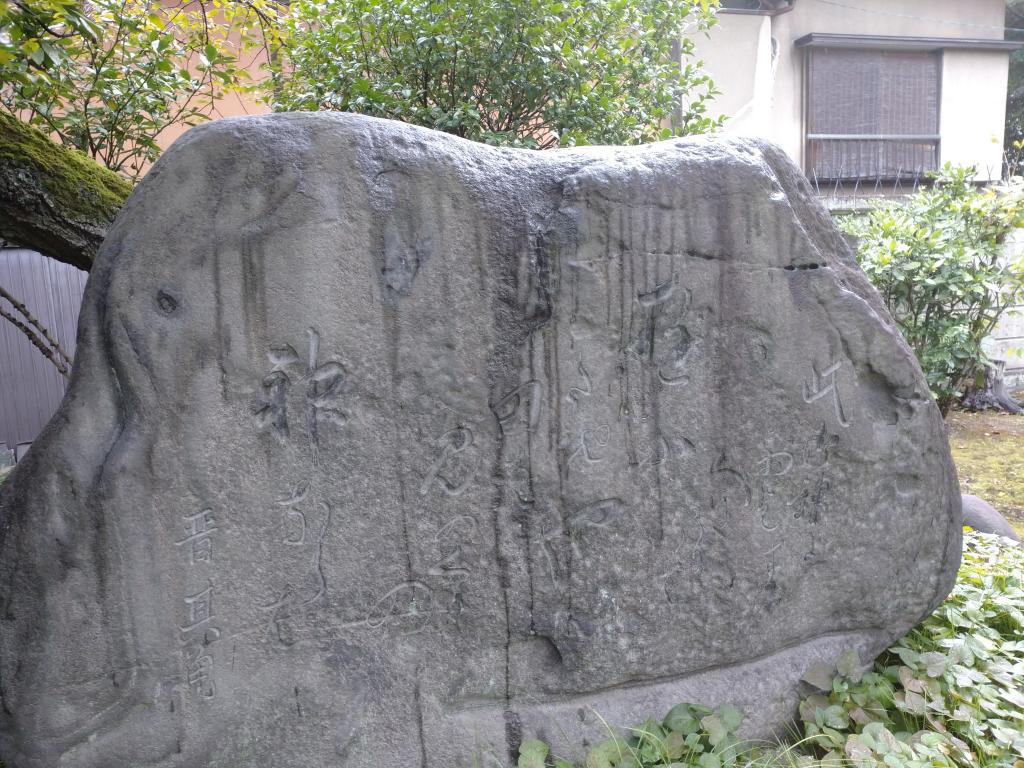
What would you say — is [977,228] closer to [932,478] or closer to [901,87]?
[901,87]

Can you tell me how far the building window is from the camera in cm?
889

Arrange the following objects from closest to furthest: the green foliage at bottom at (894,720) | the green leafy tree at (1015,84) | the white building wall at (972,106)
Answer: the green foliage at bottom at (894,720), the white building wall at (972,106), the green leafy tree at (1015,84)

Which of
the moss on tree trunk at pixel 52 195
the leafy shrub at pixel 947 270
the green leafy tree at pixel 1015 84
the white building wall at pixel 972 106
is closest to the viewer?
the moss on tree trunk at pixel 52 195

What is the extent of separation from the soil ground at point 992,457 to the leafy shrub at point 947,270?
0.42 metres

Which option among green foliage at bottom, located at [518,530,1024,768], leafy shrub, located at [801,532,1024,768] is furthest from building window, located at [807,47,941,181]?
green foliage at bottom, located at [518,530,1024,768]

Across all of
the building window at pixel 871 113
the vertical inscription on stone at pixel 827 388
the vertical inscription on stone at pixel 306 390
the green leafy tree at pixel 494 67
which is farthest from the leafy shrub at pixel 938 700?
the building window at pixel 871 113

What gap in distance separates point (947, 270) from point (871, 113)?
3.12 metres

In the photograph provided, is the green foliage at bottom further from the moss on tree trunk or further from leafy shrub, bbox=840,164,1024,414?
leafy shrub, bbox=840,164,1024,414

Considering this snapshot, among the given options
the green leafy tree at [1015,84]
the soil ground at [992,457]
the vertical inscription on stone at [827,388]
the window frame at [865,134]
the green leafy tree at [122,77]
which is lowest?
the soil ground at [992,457]

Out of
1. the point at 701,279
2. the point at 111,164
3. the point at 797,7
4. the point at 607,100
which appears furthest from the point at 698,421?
the point at 797,7

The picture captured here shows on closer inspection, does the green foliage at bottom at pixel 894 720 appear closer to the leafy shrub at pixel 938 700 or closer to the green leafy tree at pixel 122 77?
the leafy shrub at pixel 938 700

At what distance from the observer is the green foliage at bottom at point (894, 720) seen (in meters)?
2.30

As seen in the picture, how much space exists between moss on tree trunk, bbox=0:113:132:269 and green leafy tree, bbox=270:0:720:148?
1.56 m

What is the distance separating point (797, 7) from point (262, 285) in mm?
8822
